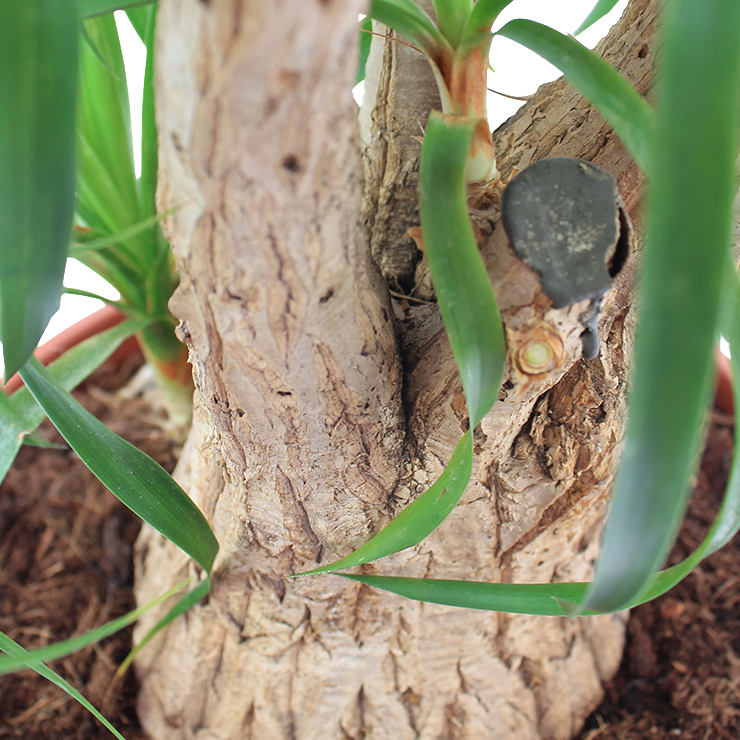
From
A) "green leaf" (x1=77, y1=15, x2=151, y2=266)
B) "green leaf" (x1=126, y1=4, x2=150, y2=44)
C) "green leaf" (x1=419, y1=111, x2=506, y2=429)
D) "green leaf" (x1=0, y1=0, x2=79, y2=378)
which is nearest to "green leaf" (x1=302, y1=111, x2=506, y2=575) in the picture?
"green leaf" (x1=419, y1=111, x2=506, y2=429)

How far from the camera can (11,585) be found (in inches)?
42.7

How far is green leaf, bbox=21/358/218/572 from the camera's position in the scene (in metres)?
0.58

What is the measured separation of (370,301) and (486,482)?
25 centimetres

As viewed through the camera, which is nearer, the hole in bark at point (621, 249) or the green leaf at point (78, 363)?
the hole in bark at point (621, 249)

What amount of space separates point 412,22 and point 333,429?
34cm

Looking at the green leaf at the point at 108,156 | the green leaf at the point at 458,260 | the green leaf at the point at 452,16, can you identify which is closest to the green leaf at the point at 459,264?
the green leaf at the point at 458,260

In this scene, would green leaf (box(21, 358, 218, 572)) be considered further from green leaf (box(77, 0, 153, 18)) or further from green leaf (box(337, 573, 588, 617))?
green leaf (box(77, 0, 153, 18))

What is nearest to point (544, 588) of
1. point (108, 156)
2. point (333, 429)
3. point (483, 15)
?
point (333, 429)

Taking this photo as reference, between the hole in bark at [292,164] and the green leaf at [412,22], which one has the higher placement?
the green leaf at [412,22]

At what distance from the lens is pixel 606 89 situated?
432 millimetres

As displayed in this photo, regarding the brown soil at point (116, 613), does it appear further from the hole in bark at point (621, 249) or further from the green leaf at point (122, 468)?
the hole in bark at point (621, 249)

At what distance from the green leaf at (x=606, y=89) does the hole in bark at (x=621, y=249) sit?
46 mm

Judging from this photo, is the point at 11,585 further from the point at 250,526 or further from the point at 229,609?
the point at 250,526

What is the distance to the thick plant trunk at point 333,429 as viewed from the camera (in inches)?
14.5
